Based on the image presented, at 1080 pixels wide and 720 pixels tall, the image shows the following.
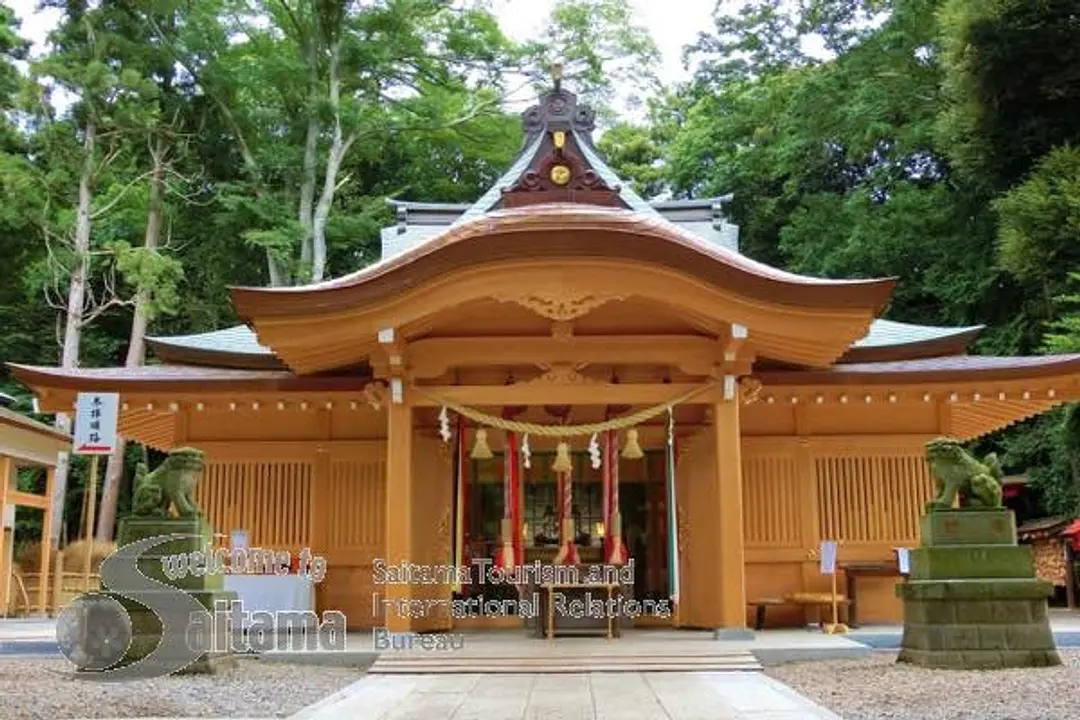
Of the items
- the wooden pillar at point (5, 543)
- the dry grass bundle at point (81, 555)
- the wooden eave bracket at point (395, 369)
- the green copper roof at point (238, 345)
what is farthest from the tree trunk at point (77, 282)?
the wooden eave bracket at point (395, 369)

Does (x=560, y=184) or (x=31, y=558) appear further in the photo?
(x=31, y=558)

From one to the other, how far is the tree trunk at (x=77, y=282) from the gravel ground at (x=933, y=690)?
1602cm

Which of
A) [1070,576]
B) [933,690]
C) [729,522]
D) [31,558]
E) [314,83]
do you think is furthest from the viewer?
[314,83]

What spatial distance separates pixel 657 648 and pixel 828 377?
3.79 m

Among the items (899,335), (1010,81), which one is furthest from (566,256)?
(1010,81)

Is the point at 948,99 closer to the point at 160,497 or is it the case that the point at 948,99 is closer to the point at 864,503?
the point at 864,503

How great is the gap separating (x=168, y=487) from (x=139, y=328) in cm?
1448

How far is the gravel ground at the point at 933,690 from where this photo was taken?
5.79m

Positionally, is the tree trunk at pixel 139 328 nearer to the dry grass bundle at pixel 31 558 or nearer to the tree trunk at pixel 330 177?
the dry grass bundle at pixel 31 558

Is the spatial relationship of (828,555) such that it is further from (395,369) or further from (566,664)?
(395,369)

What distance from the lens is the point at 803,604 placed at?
36.0 feet

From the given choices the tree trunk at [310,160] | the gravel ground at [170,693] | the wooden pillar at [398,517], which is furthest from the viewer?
the tree trunk at [310,160]

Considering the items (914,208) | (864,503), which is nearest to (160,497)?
(864,503)

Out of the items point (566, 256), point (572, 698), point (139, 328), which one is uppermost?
point (139, 328)
